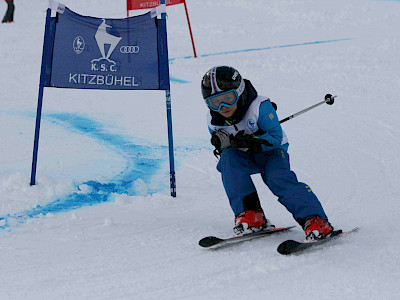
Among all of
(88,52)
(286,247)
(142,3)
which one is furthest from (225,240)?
(142,3)

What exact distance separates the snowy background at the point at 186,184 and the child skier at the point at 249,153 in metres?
0.22

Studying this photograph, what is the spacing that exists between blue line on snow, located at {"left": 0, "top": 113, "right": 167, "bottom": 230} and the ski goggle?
140 centimetres

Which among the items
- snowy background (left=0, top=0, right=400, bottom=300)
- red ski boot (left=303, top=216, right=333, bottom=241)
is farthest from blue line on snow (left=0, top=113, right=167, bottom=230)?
red ski boot (left=303, top=216, right=333, bottom=241)

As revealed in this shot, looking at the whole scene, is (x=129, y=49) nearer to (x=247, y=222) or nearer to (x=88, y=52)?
(x=88, y=52)

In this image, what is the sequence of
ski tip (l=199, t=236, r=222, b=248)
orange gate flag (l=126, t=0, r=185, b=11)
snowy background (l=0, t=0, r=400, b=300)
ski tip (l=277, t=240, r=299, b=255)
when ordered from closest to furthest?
snowy background (l=0, t=0, r=400, b=300) < ski tip (l=277, t=240, r=299, b=255) < ski tip (l=199, t=236, r=222, b=248) < orange gate flag (l=126, t=0, r=185, b=11)

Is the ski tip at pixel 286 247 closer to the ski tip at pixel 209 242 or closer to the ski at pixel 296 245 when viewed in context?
the ski at pixel 296 245

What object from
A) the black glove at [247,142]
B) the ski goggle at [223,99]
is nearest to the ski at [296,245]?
the black glove at [247,142]

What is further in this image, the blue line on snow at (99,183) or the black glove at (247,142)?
the blue line on snow at (99,183)

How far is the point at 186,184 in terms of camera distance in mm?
4992

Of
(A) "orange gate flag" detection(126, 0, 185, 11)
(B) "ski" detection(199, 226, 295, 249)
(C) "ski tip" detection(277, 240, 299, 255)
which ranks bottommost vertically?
(B) "ski" detection(199, 226, 295, 249)

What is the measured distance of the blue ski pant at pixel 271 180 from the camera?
3.49 m

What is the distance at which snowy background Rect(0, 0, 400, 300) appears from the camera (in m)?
3.03

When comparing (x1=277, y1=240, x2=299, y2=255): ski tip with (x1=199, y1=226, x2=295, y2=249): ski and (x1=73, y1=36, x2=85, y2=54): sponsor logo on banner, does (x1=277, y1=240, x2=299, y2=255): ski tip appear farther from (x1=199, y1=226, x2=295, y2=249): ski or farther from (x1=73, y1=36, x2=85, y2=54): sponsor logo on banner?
(x1=73, y1=36, x2=85, y2=54): sponsor logo on banner

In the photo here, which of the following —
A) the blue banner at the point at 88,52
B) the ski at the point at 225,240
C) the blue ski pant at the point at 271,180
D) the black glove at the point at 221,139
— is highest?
the blue banner at the point at 88,52
